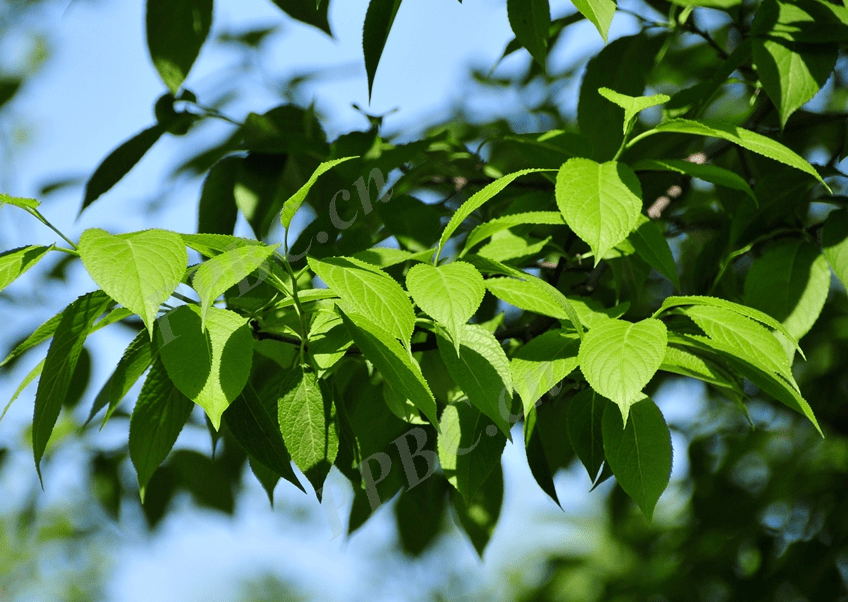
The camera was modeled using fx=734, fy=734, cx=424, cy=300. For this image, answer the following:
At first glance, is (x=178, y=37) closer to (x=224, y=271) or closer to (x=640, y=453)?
(x=224, y=271)

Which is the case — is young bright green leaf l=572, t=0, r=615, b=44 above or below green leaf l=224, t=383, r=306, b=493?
above

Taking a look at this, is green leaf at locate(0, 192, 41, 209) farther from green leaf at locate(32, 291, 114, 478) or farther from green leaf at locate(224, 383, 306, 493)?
green leaf at locate(224, 383, 306, 493)

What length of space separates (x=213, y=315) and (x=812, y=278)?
0.65 m

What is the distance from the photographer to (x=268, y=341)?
0.62 meters

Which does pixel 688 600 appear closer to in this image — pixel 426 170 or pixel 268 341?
pixel 426 170

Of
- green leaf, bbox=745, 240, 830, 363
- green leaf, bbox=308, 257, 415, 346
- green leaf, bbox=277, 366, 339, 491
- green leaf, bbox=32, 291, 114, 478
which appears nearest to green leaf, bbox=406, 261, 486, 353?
green leaf, bbox=308, 257, 415, 346

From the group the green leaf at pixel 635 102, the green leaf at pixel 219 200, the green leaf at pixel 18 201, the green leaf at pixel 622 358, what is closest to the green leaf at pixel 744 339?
the green leaf at pixel 622 358

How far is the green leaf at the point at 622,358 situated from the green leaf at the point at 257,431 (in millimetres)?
230

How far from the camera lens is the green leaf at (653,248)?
67 centimetres

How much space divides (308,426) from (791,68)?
0.65m

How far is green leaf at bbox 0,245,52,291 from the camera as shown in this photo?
0.47m

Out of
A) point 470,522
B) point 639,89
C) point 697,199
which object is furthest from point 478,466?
point 697,199

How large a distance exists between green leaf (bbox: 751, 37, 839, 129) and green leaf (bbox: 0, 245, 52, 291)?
28.3 inches

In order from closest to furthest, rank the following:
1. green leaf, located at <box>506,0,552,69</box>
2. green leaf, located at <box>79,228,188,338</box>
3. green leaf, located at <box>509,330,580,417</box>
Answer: green leaf, located at <box>79,228,188,338</box>, green leaf, located at <box>509,330,580,417</box>, green leaf, located at <box>506,0,552,69</box>
